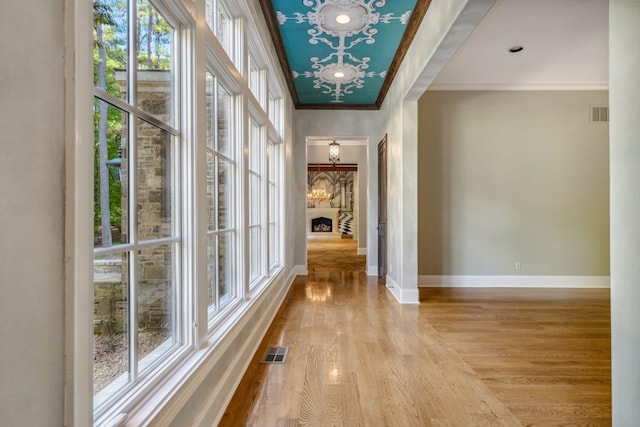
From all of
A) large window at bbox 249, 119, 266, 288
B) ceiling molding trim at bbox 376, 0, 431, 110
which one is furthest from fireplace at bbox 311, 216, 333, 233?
large window at bbox 249, 119, 266, 288

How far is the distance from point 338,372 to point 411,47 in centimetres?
331

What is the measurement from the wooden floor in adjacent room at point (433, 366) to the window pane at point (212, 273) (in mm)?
579

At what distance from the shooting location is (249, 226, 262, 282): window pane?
322cm

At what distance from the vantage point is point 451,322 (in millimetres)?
3461

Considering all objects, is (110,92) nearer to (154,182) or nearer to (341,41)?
(154,182)

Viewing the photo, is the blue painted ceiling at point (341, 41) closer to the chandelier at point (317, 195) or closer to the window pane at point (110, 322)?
the window pane at point (110, 322)

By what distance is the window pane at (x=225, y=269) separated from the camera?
7.31 feet

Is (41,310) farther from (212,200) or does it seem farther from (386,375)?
(386,375)

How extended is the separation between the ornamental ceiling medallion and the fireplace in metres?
10.6

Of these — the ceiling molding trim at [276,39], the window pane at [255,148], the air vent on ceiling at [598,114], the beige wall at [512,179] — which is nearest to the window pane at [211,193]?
the window pane at [255,148]

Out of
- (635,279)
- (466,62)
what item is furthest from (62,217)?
(466,62)

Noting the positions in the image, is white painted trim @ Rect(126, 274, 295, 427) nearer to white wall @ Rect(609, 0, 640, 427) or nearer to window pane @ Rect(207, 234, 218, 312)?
window pane @ Rect(207, 234, 218, 312)

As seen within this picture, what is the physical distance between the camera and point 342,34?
3.53 metres

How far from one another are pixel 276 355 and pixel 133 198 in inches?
71.9
